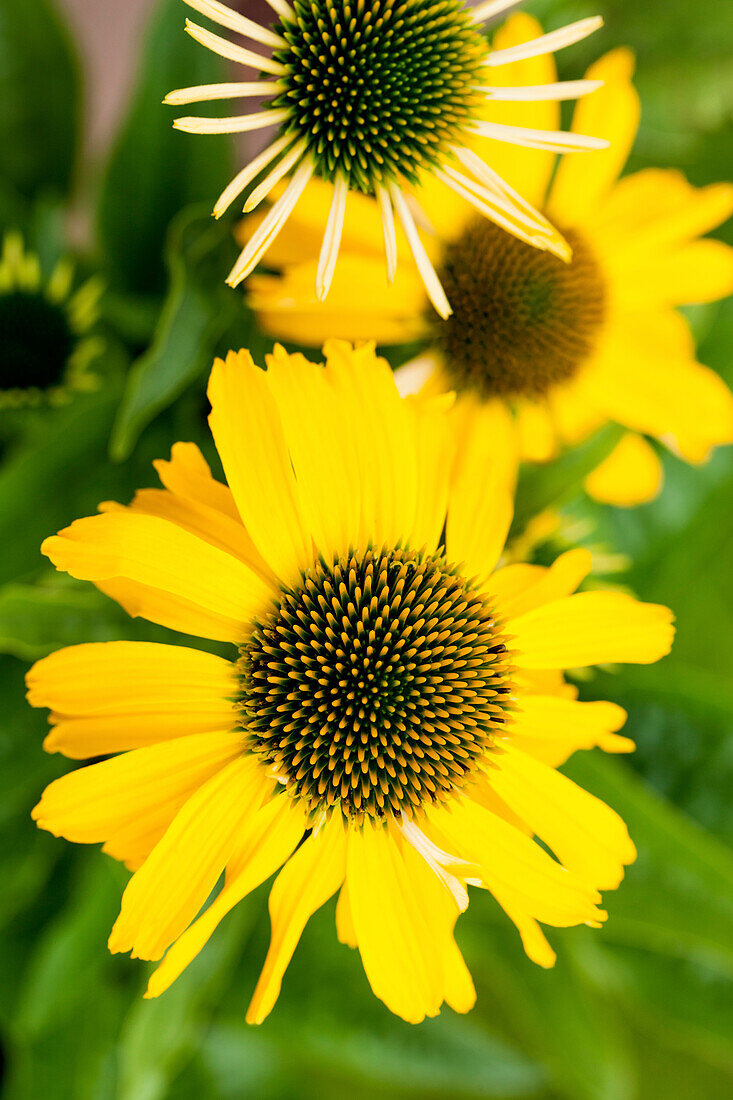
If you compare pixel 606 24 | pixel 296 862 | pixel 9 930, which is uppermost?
pixel 606 24

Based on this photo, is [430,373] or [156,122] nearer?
[430,373]

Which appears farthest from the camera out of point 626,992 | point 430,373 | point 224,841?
point 626,992

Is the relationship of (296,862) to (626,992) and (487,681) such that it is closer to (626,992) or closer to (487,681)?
(487,681)

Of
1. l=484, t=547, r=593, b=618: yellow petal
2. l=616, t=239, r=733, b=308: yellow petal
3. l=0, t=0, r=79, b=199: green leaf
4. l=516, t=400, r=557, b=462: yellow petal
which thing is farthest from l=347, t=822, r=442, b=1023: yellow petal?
l=0, t=0, r=79, b=199: green leaf

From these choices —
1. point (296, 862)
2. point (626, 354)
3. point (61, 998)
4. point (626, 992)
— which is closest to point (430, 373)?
point (626, 354)

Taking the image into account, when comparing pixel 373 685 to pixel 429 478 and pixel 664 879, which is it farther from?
pixel 664 879

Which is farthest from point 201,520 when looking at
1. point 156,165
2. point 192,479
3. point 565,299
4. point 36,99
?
point 36,99
